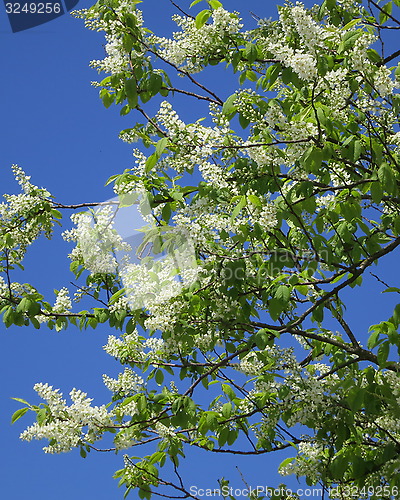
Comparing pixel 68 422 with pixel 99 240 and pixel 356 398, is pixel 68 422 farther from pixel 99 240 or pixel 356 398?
pixel 356 398

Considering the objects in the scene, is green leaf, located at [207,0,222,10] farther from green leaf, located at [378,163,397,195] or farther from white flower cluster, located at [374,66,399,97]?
green leaf, located at [378,163,397,195]

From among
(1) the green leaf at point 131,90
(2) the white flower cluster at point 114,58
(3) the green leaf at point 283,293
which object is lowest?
(3) the green leaf at point 283,293

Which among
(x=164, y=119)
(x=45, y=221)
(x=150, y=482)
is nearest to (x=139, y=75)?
(x=164, y=119)

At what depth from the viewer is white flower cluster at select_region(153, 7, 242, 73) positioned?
446 cm

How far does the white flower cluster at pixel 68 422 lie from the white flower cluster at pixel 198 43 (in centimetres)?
263

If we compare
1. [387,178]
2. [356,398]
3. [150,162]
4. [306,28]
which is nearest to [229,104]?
[150,162]

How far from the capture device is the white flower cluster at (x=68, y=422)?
14.8 ft

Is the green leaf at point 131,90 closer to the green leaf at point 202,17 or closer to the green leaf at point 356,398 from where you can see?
the green leaf at point 202,17

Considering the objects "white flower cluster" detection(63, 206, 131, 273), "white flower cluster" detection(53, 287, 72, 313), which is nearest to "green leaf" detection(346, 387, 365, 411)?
"white flower cluster" detection(63, 206, 131, 273)

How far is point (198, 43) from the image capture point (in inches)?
180

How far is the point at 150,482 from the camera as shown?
17.2 ft

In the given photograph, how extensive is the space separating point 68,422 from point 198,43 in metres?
2.98

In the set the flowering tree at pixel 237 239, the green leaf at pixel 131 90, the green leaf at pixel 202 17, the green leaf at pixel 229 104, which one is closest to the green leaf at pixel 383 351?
the flowering tree at pixel 237 239

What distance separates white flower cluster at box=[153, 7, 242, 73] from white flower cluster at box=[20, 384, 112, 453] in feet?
8.62
